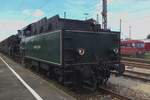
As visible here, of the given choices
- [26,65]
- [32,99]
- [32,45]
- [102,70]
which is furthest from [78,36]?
[26,65]

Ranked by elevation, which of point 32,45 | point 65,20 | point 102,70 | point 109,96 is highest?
point 65,20

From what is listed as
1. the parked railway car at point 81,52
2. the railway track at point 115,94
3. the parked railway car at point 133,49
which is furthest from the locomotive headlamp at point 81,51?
the parked railway car at point 133,49

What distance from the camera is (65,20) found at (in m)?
11.5

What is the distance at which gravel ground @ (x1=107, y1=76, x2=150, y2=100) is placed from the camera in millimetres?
10297

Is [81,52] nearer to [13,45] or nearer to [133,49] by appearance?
[13,45]

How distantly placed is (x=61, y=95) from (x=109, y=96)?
229 centimetres

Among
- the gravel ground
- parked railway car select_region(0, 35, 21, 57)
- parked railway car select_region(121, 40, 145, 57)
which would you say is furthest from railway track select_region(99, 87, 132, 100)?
parked railway car select_region(121, 40, 145, 57)

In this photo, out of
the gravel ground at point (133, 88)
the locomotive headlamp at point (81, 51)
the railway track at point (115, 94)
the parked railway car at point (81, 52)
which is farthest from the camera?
the locomotive headlamp at point (81, 51)

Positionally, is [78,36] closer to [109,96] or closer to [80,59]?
[80,59]

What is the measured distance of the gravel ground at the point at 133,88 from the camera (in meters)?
10.3

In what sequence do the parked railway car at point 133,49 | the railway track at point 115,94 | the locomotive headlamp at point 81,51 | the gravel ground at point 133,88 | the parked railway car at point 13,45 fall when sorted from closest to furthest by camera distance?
the railway track at point 115,94 < the gravel ground at point 133,88 < the locomotive headlamp at point 81,51 < the parked railway car at point 13,45 < the parked railway car at point 133,49

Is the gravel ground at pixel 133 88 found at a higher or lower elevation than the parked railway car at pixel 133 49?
lower

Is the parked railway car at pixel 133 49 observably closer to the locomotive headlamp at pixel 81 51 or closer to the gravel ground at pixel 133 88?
the gravel ground at pixel 133 88

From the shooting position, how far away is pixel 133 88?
39.2ft
